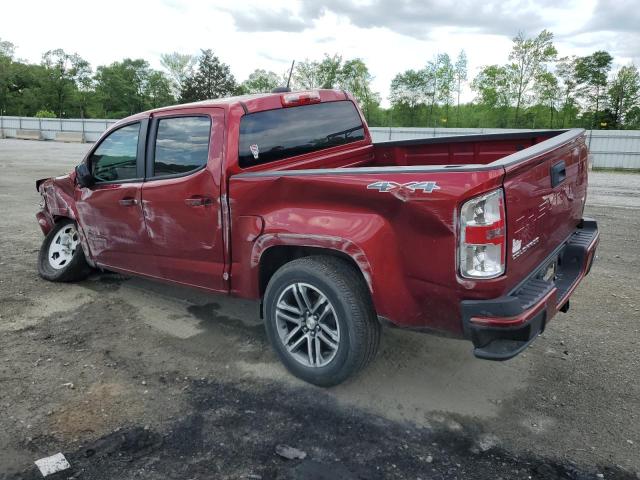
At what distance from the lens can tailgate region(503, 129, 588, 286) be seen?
2.56m

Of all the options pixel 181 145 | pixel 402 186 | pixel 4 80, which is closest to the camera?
pixel 402 186

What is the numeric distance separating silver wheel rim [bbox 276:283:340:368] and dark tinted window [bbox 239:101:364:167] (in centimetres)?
102

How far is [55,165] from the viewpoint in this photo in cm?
1755

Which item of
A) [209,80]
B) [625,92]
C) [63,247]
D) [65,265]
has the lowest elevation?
[65,265]

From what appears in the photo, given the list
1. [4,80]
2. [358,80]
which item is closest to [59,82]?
[4,80]

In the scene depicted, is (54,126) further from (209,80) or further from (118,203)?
(118,203)

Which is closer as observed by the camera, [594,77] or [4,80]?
[594,77]

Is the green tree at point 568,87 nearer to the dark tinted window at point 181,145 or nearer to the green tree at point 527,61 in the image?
the green tree at point 527,61

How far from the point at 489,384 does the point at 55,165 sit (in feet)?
58.5

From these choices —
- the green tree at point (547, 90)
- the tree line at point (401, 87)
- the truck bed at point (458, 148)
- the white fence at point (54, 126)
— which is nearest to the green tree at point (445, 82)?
the tree line at point (401, 87)

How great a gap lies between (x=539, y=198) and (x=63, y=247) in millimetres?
4642

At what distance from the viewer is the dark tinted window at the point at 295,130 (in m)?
3.61

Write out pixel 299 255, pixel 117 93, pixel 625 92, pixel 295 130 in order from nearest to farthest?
1. pixel 299 255
2. pixel 295 130
3. pixel 625 92
4. pixel 117 93

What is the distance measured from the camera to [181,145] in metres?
3.80
